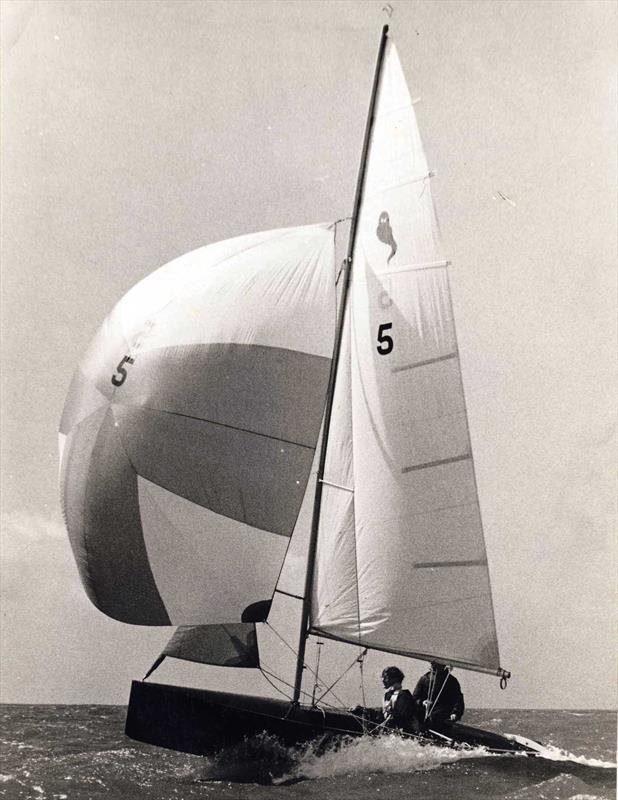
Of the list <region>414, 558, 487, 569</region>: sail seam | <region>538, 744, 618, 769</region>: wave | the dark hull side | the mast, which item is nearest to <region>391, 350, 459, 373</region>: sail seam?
the mast

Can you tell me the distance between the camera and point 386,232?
9.33 m

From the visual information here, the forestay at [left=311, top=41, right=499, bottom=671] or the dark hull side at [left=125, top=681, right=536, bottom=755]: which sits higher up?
the forestay at [left=311, top=41, right=499, bottom=671]

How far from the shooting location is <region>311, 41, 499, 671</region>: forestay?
855 cm

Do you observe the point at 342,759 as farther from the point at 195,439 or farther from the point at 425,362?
the point at 425,362

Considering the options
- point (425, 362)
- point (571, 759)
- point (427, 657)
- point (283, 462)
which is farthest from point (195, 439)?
point (571, 759)

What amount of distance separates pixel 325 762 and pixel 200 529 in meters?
2.33

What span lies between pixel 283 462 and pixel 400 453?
3.78 ft

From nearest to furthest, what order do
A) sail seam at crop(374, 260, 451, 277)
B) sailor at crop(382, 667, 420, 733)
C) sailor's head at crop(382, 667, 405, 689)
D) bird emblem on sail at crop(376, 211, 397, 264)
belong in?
sailor at crop(382, 667, 420, 733) < sailor's head at crop(382, 667, 405, 689) < sail seam at crop(374, 260, 451, 277) < bird emblem on sail at crop(376, 211, 397, 264)

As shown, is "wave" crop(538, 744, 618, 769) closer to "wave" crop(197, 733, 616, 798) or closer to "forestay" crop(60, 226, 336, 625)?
"wave" crop(197, 733, 616, 798)

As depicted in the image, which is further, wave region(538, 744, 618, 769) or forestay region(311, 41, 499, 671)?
forestay region(311, 41, 499, 671)

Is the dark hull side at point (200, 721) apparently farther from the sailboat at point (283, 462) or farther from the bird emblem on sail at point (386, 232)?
the bird emblem on sail at point (386, 232)

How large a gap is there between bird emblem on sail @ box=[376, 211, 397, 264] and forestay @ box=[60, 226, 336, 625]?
944 millimetres

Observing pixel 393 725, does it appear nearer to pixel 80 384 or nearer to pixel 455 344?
pixel 455 344

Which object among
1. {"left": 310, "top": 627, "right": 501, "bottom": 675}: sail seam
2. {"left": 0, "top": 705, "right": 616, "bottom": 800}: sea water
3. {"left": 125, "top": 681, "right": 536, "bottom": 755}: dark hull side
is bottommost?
{"left": 0, "top": 705, "right": 616, "bottom": 800}: sea water
